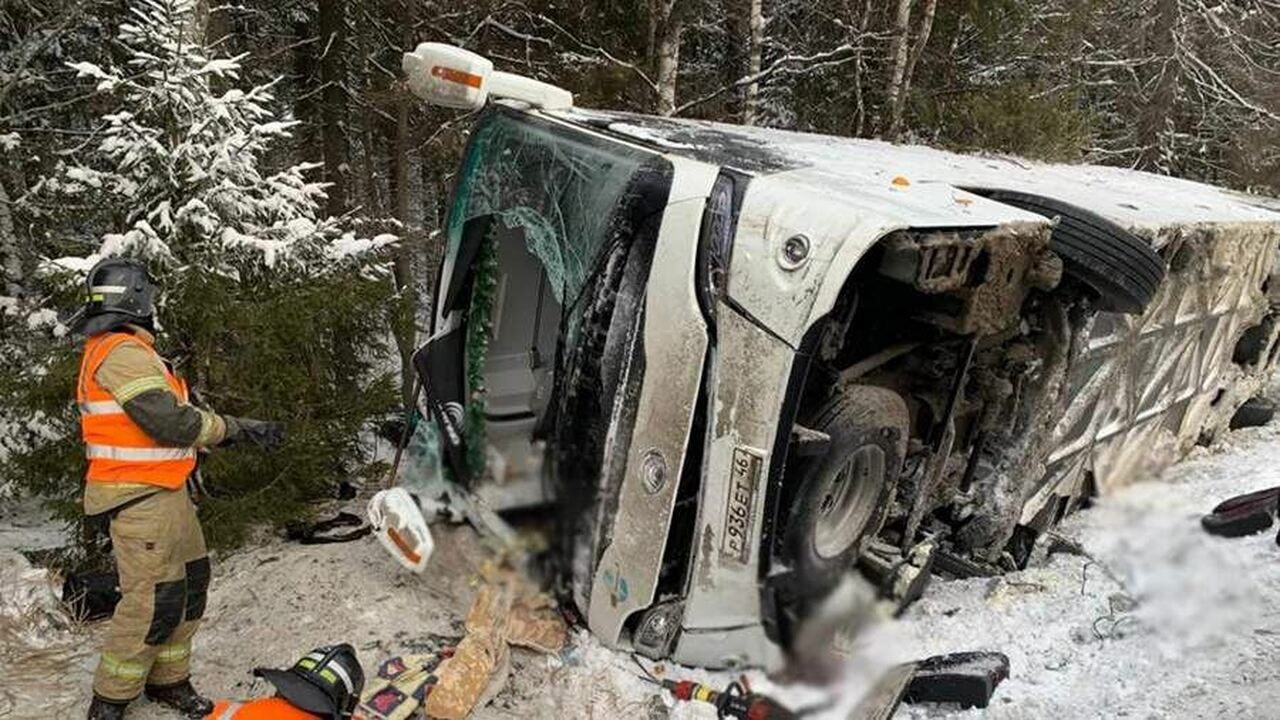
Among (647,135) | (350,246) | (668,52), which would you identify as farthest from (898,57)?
(647,135)

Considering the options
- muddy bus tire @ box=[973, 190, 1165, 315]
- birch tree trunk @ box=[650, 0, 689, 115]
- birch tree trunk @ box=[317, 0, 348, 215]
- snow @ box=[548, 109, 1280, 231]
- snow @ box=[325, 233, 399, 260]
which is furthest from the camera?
birch tree trunk @ box=[317, 0, 348, 215]

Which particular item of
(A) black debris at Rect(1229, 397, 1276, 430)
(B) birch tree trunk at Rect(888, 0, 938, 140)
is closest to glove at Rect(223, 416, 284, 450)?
(A) black debris at Rect(1229, 397, 1276, 430)

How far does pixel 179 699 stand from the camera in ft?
10.8

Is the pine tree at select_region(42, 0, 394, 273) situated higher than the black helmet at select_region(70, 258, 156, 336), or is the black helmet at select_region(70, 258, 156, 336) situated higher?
the pine tree at select_region(42, 0, 394, 273)

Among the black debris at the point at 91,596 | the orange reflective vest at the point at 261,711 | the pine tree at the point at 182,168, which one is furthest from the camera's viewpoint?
the pine tree at the point at 182,168

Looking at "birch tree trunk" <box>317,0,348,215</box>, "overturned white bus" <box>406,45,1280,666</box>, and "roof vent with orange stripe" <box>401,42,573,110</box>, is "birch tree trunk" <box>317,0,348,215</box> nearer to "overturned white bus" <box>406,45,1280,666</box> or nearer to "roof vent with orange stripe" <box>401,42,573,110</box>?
"roof vent with orange stripe" <box>401,42,573,110</box>

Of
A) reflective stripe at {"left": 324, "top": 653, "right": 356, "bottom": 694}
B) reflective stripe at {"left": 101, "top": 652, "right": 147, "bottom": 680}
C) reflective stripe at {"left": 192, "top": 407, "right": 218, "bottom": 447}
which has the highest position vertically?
reflective stripe at {"left": 192, "top": 407, "right": 218, "bottom": 447}

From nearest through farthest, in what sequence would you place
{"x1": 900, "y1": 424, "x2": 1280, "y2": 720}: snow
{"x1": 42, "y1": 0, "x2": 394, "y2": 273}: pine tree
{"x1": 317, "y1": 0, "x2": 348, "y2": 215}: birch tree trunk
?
1. {"x1": 900, "y1": 424, "x2": 1280, "y2": 720}: snow
2. {"x1": 42, "y1": 0, "x2": 394, "y2": 273}: pine tree
3. {"x1": 317, "y1": 0, "x2": 348, "y2": 215}: birch tree trunk

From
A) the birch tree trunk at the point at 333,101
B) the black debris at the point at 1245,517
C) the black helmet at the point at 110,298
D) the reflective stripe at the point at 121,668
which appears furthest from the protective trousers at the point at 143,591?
the birch tree trunk at the point at 333,101

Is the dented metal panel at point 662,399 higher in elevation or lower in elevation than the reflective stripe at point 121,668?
higher

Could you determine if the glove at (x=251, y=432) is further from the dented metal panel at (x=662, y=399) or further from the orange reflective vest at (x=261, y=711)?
the dented metal panel at (x=662, y=399)

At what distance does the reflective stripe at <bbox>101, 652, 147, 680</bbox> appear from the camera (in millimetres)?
3061

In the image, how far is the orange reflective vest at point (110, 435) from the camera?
2.98 metres

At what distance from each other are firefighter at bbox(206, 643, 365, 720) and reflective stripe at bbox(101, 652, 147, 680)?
27.5 inches
